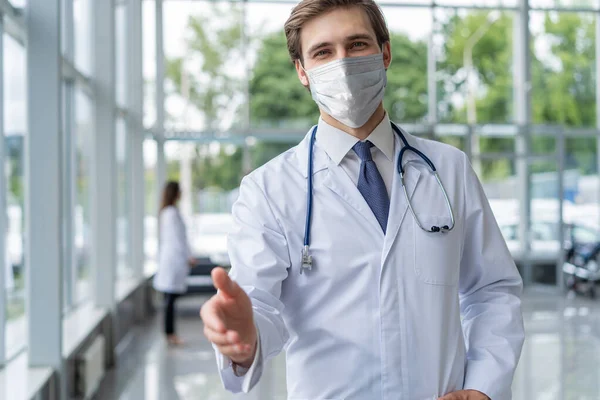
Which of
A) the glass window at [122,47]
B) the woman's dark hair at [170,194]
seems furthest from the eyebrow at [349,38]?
the glass window at [122,47]

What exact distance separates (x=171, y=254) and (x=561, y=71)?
27.3 ft

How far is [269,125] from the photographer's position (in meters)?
11.8

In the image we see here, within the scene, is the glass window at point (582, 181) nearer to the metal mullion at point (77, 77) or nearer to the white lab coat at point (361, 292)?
the metal mullion at point (77, 77)

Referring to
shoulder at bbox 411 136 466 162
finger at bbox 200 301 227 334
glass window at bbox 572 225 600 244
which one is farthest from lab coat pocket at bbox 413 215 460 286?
glass window at bbox 572 225 600 244

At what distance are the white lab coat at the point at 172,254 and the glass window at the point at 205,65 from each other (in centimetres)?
432

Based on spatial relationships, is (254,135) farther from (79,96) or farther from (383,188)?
(383,188)

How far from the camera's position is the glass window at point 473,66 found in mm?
12242

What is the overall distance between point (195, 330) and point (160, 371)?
224cm

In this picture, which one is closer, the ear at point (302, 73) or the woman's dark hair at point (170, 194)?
the ear at point (302, 73)

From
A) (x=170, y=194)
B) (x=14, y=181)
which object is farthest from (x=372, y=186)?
(x=170, y=194)

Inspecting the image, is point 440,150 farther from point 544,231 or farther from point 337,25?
point 544,231

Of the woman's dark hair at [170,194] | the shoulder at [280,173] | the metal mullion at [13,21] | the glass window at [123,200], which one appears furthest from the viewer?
the glass window at [123,200]

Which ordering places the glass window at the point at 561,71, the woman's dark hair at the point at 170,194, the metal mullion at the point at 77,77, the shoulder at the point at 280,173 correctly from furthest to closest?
the glass window at the point at 561,71 → the woman's dark hair at the point at 170,194 → the metal mullion at the point at 77,77 → the shoulder at the point at 280,173

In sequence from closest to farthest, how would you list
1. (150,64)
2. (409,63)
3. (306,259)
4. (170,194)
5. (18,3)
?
(306,259) → (18,3) → (170,194) → (150,64) → (409,63)
